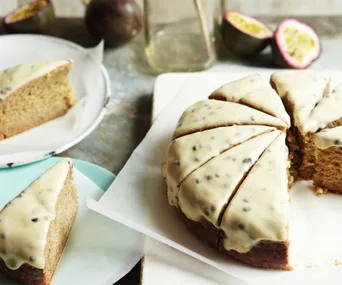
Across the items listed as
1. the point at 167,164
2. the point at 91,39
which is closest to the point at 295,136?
the point at 167,164

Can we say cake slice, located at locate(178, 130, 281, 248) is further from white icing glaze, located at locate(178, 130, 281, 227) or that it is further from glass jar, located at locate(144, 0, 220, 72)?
glass jar, located at locate(144, 0, 220, 72)

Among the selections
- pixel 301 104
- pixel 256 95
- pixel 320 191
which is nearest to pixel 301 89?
pixel 301 104

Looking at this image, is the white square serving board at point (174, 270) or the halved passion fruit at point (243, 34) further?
the halved passion fruit at point (243, 34)

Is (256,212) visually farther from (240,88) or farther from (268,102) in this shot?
(240,88)

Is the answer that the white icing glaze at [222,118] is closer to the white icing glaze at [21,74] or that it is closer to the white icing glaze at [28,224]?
the white icing glaze at [28,224]

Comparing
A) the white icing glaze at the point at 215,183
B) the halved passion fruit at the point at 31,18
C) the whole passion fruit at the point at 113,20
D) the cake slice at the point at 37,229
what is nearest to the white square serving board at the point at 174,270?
the white icing glaze at the point at 215,183
